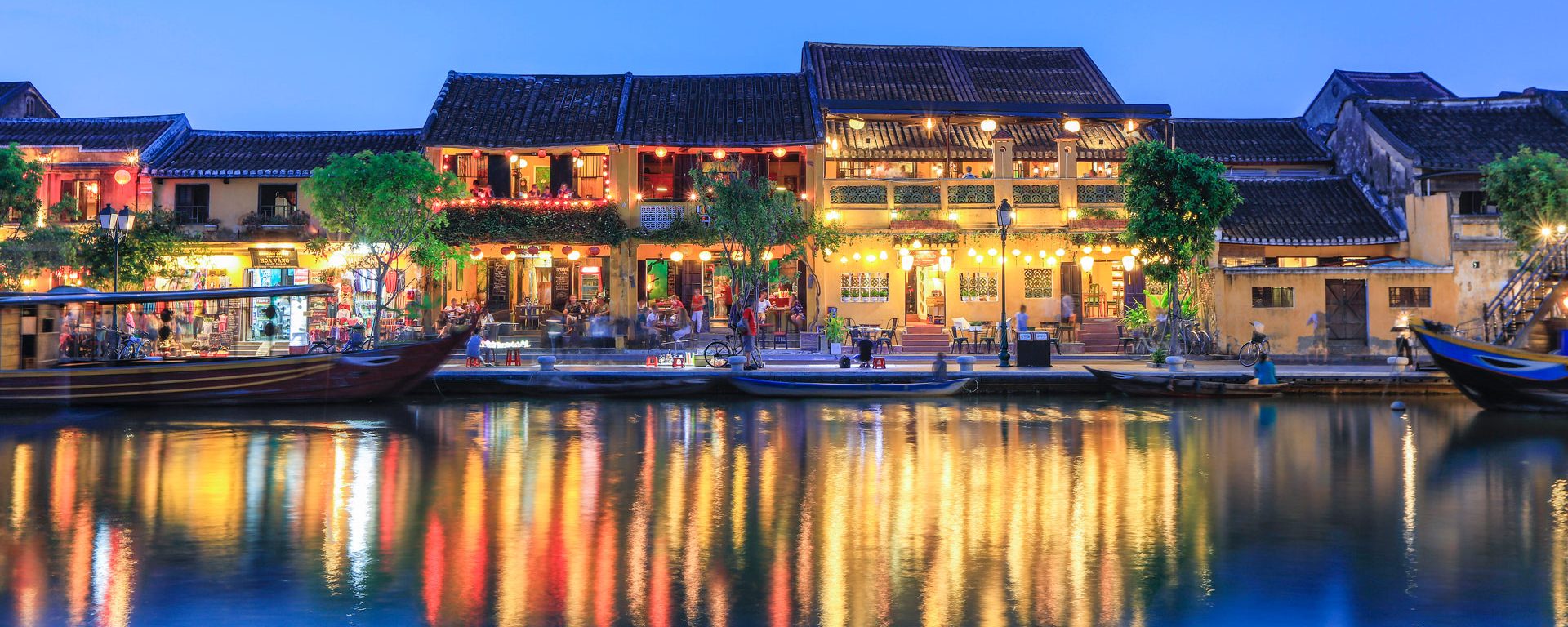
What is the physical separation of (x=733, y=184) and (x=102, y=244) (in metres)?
17.2

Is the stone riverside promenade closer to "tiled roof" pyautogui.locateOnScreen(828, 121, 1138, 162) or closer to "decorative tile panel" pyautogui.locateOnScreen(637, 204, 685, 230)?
"decorative tile panel" pyautogui.locateOnScreen(637, 204, 685, 230)

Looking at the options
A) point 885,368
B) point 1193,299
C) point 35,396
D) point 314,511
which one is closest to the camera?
point 314,511

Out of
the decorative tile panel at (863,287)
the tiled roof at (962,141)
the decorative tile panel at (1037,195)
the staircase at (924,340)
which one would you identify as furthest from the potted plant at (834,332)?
the decorative tile panel at (1037,195)

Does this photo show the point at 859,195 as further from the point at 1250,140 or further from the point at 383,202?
the point at 1250,140

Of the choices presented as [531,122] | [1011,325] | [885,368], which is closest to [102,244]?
[531,122]

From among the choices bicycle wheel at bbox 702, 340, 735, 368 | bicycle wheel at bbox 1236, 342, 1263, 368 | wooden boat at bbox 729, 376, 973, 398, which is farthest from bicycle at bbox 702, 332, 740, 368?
bicycle wheel at bbox 1236, 342, 1263, 368

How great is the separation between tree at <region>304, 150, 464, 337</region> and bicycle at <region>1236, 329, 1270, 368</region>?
65.0ft

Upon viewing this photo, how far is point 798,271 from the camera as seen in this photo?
34281 mm

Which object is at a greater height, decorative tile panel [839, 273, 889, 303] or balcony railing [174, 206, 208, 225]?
balcony railing [174, 206, 208, 225]

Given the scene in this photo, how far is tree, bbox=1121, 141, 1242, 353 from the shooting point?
2817 cm

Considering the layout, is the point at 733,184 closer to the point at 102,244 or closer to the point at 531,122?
the point at 531,122

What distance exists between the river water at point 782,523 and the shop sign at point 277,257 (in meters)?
15.0

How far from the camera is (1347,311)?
30.8 metres

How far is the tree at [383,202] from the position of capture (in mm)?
29438
